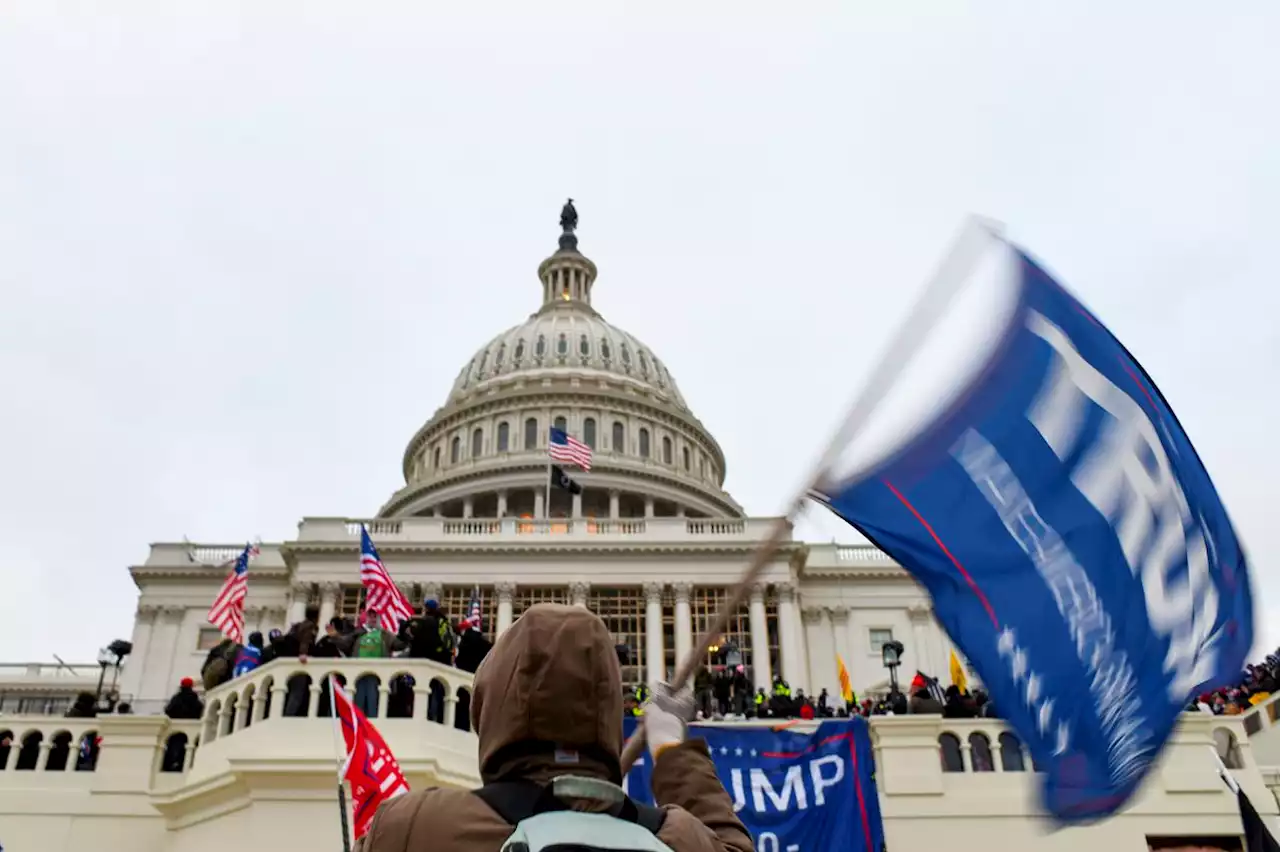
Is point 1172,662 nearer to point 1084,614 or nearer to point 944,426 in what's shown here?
point 1084,614

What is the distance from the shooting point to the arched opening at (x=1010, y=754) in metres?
14.8

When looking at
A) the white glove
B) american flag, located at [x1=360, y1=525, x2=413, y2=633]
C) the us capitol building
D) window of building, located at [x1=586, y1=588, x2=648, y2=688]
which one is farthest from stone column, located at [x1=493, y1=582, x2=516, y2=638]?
the white glove

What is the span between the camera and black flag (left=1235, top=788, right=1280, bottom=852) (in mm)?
12570

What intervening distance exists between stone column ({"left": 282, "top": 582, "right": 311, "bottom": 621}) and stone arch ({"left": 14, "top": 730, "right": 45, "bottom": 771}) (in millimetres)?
37587

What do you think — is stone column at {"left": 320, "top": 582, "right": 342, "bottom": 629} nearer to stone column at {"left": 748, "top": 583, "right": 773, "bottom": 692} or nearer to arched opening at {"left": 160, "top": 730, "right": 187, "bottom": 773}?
stone column at {"left": 748, "top": 583, "right": 773, "bottom": 692}

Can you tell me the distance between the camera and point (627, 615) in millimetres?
53094

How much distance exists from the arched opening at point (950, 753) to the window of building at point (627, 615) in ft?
122

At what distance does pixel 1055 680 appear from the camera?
639 cm

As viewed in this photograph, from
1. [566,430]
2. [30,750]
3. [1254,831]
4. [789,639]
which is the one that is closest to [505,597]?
[789,639]

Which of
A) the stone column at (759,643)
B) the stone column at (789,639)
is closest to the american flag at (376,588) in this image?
the stone column at (759,643)

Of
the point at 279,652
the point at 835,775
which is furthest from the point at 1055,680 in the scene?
the point at 279,652

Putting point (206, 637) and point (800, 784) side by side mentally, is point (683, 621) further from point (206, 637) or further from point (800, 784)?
point (800, 784)

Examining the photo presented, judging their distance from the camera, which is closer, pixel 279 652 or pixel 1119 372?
pixel 1119 372

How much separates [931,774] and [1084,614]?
839cm
